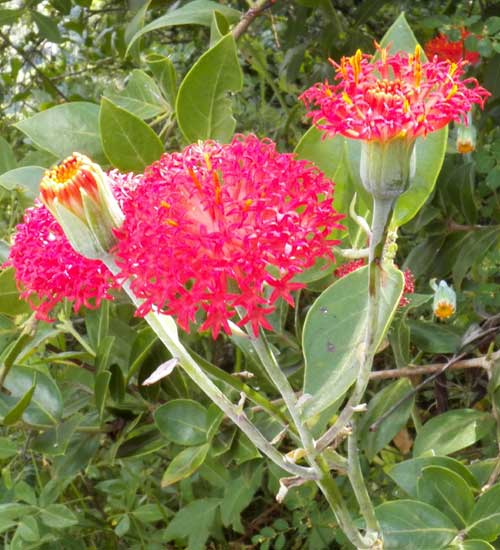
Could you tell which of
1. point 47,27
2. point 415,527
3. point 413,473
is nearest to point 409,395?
point 413,473

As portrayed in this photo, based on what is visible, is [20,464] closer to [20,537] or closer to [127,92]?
[20,537]

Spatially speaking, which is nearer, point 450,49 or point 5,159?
point 5,159

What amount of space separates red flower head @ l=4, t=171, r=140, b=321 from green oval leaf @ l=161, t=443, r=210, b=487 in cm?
36

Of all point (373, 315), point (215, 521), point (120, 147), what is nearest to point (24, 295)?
point (120, 147)

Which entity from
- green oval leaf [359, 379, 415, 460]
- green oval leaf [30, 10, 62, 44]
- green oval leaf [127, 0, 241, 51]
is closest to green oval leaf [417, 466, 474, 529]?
green oval leaf [359, 379, 415, 460]

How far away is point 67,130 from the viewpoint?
1009 millimetres

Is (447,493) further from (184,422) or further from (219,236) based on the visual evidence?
(219,236)

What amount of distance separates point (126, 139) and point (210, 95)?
4.3 inches

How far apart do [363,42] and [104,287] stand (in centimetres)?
106

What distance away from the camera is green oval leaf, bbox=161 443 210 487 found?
3.30 feet

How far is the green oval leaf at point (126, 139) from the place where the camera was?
93cm

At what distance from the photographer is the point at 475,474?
1.04 meters

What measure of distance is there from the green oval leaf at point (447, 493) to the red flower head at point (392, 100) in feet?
1.30

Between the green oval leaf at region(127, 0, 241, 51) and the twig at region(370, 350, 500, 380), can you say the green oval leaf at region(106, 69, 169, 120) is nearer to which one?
the green oval leaf at region(127, 0, 241, 51)
